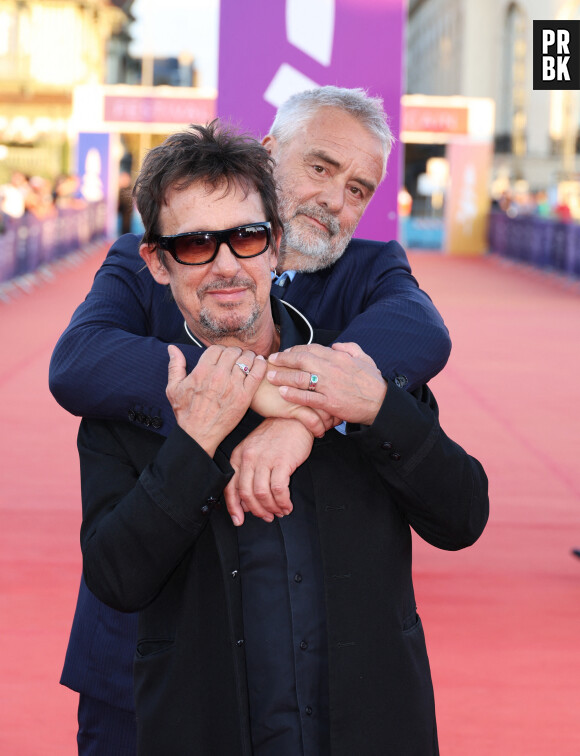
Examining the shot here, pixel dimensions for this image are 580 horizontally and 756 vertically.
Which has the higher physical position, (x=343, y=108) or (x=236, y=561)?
(x=343, y=108)

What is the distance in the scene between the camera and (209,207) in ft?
6.55

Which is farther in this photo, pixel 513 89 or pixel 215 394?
pixel 513 89

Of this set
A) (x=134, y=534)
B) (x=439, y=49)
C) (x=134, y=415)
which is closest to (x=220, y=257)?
(x=134, y=415)

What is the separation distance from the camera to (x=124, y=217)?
35.4 metres

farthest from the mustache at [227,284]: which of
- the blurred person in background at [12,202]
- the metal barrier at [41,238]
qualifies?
the blurred person in background at [12,202]

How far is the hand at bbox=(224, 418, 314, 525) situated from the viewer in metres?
1.89

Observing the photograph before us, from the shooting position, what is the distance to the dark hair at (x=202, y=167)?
198 cm

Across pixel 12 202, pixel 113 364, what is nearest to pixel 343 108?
pixel 113 364

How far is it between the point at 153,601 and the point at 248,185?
2.39 feet

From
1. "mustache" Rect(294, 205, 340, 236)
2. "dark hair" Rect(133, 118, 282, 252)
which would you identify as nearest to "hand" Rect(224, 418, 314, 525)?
"dark hair" Rect(133, 118, 282, 252)

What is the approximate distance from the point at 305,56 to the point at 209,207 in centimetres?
306

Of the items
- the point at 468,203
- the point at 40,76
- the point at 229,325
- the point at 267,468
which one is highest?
the point at 40,76

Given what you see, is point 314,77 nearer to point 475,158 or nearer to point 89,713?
point 89,713

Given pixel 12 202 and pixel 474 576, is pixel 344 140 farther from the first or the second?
pixel 12 202
